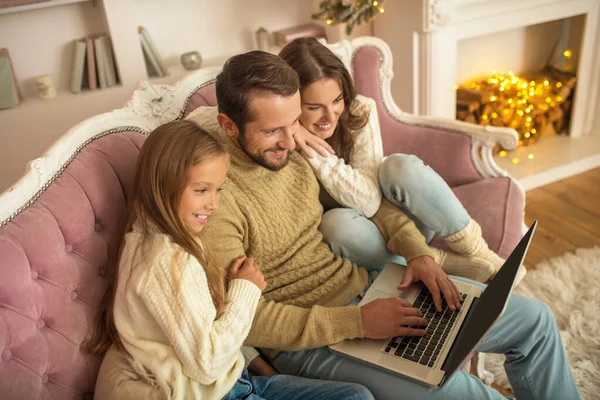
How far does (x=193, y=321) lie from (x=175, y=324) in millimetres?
35

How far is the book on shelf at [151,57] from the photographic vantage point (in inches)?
99.0

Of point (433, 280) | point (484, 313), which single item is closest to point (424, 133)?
point (433, 280)

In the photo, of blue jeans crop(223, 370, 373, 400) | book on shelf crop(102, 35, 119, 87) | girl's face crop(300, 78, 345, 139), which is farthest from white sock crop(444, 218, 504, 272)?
book on shelf crop(102, 35, 119, 87)

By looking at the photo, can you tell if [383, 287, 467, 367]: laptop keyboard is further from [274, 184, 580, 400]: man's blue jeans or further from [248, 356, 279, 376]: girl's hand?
[248, 356, 279, 376]: girl's hand

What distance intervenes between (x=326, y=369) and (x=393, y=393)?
0.55ft

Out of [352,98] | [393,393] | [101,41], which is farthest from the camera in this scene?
[101,41]

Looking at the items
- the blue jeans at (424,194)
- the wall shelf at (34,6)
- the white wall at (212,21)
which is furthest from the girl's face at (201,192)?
the white wall at (212,21)

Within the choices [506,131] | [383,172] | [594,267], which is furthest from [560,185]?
[383,172]

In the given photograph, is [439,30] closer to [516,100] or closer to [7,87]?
[516,100]

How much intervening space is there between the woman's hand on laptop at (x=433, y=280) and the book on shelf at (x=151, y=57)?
1.63m

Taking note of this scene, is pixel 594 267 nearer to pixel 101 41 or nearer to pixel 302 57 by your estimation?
pixel 302 57

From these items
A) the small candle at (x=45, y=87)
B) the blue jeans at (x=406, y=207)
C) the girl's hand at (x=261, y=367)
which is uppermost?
the small candle at (x=45, y=87)

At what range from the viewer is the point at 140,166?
1.23 meters

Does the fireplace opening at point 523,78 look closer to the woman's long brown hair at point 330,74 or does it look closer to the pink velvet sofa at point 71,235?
the pink velvet sofa at point 71,235
